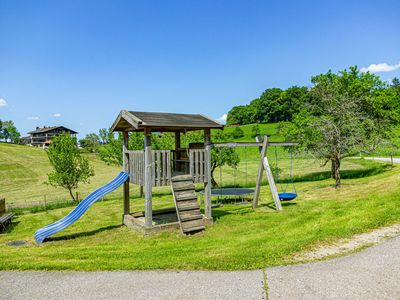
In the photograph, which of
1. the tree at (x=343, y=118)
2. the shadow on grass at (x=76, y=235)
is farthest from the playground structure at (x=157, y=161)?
the tree at (x=343, y=118)

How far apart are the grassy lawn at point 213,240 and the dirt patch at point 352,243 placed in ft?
0.77

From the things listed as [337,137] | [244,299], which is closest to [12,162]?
[337,137]

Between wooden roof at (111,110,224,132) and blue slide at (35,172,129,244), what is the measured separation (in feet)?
6.88

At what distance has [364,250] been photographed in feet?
22.7

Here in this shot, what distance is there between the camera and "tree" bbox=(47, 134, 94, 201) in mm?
21172

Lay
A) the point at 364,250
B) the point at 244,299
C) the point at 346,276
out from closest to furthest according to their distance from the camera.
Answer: the point at 244,299 → the point at 346,276 → the point at 364,250

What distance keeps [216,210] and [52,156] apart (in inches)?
522

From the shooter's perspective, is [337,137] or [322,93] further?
[322,93]

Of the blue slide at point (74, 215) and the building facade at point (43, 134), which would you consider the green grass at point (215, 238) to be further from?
the building facade at point (43, 134)

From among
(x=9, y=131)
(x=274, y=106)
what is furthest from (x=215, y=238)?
(x=9, y=131)

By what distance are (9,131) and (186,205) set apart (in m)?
132

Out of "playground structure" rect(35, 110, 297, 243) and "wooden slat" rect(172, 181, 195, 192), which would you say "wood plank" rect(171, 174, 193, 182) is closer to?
"playground structure" rect(35, 110, 297, 243)

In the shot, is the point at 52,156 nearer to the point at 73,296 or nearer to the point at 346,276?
the point at 73,296

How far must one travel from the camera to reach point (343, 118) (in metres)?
19.7
